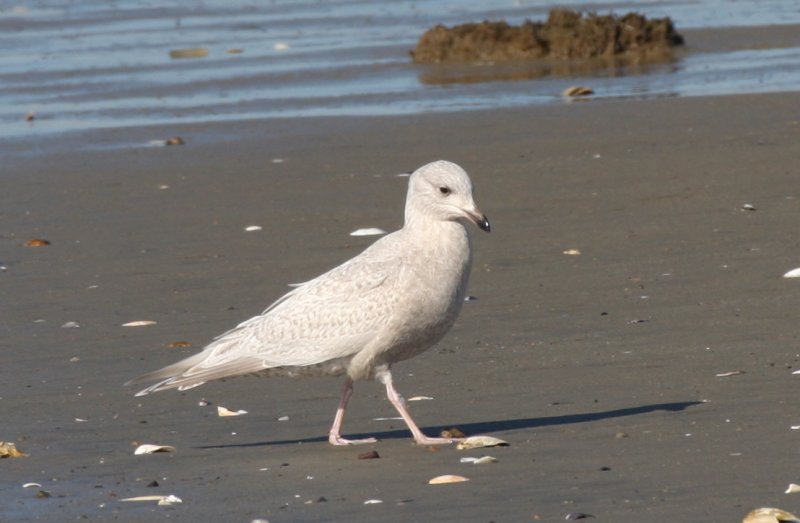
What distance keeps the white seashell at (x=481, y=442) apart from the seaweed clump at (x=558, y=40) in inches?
568

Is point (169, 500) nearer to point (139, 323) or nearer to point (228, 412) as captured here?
point (228, 412)

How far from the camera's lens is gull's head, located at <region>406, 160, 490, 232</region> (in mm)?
6527

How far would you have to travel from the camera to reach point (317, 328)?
6.60 meters

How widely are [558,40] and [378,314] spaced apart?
47.3 feet

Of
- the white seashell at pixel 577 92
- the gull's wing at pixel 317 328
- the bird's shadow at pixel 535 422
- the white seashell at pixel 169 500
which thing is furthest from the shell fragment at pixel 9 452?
the white seashell at pixel 577 92

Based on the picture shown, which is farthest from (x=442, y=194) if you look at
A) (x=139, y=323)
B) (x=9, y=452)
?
(x=139, y=323)

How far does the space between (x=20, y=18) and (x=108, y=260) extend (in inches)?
822

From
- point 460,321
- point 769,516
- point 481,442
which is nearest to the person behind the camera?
point 769,516

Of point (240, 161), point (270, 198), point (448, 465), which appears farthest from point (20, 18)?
point (448, 465)

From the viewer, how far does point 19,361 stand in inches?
316

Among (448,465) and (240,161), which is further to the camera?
(240,161)

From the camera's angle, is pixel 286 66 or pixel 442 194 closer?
pixel 442 194

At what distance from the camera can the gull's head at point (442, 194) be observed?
6527 mm

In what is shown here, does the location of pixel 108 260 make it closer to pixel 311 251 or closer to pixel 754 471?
pixel 311 251
